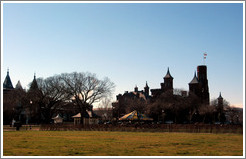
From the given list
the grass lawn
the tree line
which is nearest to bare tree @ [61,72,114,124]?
the tree line

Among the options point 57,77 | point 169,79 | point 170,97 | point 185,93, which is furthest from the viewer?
point 169,79

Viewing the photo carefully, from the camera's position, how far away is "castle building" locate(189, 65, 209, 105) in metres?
123

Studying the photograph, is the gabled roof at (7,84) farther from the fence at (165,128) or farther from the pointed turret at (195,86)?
the pointed turret at (195,86)

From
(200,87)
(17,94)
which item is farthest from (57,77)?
(200,87)

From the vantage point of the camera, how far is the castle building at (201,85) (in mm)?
123000

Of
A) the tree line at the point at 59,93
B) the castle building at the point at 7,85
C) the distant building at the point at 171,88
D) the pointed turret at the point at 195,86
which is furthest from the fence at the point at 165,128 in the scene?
the pointed turret at the point at 195,86

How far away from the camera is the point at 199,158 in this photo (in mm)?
14547

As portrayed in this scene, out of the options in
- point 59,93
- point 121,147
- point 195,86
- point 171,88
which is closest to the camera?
point 121,147

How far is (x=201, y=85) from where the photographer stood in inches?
4953

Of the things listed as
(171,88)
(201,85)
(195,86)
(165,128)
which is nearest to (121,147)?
(165,128)

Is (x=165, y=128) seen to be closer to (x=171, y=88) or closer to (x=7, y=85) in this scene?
(x=171, y=88)

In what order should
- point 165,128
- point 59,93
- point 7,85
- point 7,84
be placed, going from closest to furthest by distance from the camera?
point 165,128, point 59,93, point 7,85, point 7,84

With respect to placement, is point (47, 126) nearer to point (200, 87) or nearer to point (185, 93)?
point (185, 93)

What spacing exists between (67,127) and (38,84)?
30878mm
